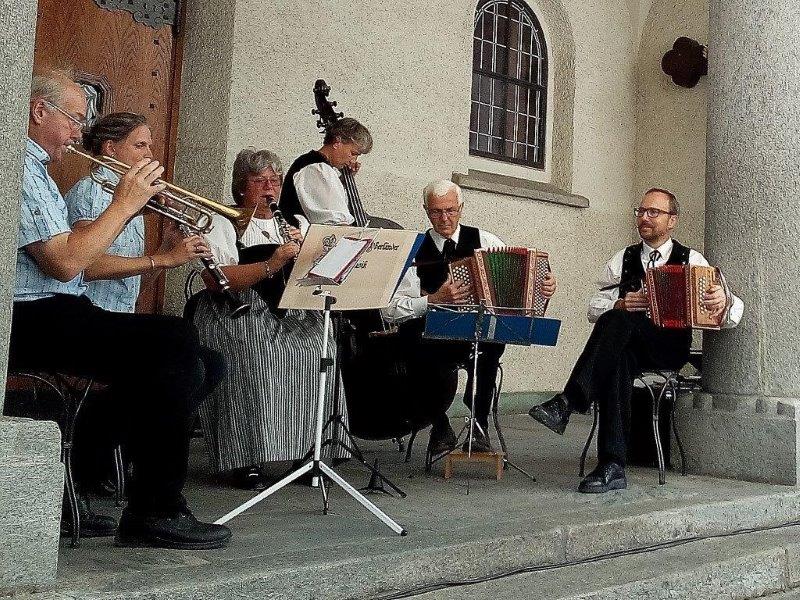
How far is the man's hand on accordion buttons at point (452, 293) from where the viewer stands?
16.9 ft

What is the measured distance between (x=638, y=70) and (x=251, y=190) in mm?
5895

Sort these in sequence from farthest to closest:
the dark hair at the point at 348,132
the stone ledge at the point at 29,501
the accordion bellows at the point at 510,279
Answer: the dark hair at the point at 348,132
the accordion bellows at the point at 510,279
the stone ledge at the point at 29,501

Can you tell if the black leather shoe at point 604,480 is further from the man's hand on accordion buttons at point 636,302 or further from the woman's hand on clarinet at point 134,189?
the woman's hand on clarinet at point 134,189

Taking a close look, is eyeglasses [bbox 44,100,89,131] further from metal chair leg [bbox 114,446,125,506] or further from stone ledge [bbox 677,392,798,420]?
stone ledge [bbox 677,392,798,420]

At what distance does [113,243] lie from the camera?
4.06m

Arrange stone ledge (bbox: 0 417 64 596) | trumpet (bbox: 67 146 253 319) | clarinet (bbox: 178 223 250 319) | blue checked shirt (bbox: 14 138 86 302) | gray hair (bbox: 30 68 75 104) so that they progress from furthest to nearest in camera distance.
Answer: clarinet (bbox: 178 223 250 319)
trumpet (bbox: 67 146 253 319)
gray hair (bbox: 30 68 75 104)
blue checked shirt (bbox: 14 138 86 302)
stone ledge (bbox: 0 417 64 596)

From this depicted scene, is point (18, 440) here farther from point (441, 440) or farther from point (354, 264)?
point (441, 440)

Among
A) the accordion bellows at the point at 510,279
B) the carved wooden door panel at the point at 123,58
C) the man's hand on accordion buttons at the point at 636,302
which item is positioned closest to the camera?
the accordion bellows at the point at 510,279

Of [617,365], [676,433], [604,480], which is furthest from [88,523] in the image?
[676,433]

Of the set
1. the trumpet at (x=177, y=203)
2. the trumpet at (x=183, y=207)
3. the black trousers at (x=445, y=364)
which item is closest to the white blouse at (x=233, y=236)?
the trumpet at (x=183, y=207)

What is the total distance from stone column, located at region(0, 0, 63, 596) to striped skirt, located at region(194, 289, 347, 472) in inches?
71.1

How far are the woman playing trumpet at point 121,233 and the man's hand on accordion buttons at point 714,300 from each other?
8.06ft

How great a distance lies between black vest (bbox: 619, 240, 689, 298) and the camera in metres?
5.58

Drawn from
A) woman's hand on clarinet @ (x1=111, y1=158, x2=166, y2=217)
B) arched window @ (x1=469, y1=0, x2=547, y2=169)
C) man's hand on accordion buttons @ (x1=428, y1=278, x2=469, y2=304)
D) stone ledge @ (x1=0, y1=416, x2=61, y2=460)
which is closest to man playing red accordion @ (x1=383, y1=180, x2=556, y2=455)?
man's hand on accordion buttons @ (x1=428, y1=278, x2=469, y2=304)
